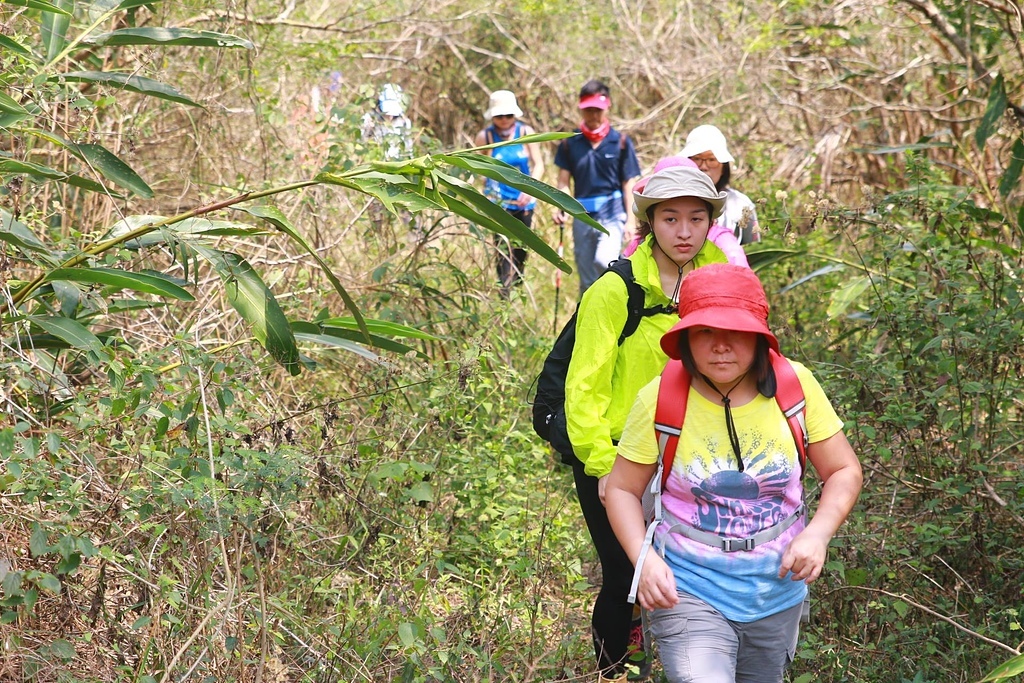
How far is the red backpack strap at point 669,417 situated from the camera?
2.86 metres

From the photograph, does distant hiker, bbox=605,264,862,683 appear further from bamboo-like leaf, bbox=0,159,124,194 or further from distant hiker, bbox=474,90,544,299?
distant hiker, bbox=474,90,544,299

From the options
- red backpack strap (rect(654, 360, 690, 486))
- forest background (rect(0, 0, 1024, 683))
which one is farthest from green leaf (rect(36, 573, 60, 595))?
red backpack strap (rect(654, 360, 690, 486))

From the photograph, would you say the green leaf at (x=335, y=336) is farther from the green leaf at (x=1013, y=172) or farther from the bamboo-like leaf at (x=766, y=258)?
the green leaf at (x=1013, y=172)

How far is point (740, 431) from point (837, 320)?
4.11m

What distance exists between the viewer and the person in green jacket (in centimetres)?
338

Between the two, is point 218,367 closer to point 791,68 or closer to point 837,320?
point 837,320

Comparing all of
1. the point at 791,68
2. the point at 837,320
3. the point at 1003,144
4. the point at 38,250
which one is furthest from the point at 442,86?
the point at 38,250

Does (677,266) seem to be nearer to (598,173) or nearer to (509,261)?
(509,261)

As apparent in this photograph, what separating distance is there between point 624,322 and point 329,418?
118 cm

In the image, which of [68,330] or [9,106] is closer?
Answer: [9,106]

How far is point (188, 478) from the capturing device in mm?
3668

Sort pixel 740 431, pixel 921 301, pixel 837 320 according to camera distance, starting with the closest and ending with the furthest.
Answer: pixel 740 431, pixel 921 301, pixel 837 320

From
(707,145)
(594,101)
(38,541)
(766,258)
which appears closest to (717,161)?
(707,145)

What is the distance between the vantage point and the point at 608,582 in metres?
3.76
